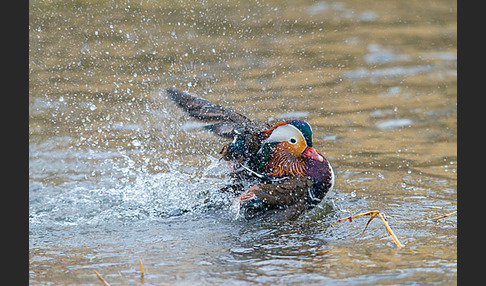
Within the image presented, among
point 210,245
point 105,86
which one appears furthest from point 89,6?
point 210,245

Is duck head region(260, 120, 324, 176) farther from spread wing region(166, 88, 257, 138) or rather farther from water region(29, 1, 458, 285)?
water region(29, 1, 458, 285)

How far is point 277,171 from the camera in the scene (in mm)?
5781

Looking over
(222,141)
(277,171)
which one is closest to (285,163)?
(277,171)

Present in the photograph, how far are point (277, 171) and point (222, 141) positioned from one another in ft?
4.83

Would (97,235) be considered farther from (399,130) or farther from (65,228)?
(399,130)

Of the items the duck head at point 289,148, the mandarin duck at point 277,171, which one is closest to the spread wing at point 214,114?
the mandarin duck at point 277,171

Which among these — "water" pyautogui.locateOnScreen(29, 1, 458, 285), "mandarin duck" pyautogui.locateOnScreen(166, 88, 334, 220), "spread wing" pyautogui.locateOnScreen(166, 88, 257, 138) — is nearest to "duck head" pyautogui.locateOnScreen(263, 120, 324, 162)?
"mandarin duck" pyautogui.locateOnScreen(166, 88, 334, 220)

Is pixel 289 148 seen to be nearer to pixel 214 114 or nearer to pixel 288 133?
pixel 288 133

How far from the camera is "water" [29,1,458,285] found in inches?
192

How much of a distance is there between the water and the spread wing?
0.40m

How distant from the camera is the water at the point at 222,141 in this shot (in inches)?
192

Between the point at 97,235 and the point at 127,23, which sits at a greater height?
the point at 127,23

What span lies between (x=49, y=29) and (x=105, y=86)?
2.34 m

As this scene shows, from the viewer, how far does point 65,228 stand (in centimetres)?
573
